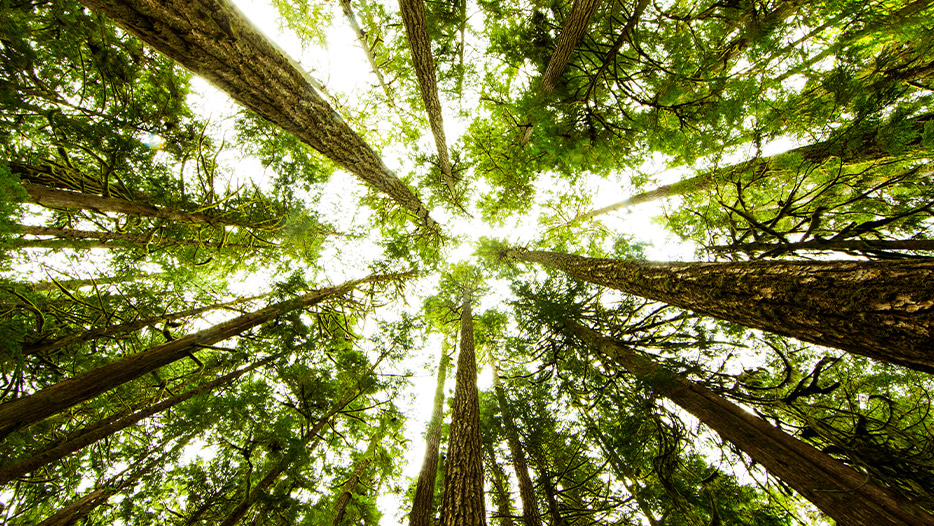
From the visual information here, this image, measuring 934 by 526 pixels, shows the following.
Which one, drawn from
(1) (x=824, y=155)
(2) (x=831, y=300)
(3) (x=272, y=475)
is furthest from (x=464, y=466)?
(1) (x=824, y=155)


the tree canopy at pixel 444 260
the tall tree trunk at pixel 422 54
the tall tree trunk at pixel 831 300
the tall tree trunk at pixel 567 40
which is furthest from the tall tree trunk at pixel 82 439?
the tall tree trunk at pixel 567 40

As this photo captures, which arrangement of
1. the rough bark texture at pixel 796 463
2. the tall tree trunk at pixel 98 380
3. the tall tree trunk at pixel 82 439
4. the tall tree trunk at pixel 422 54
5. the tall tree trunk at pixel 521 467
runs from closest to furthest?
1. the tall tree trunk at pixel 98 380
2. the rough bark texture at pixel 796 463
3. the tall tree trunk at pixel 82 439
4. the tall tree trunk at pixel 422 54
5. the tall tree trunk at pixel 521 467

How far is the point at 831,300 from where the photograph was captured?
82.2 inches

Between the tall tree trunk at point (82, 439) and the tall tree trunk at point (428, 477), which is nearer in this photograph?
the tall tree trunk at point (82, 439)

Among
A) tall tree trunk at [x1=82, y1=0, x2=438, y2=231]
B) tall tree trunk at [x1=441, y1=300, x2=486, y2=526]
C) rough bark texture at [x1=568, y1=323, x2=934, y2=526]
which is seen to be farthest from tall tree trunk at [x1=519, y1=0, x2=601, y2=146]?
tall tree trunk at [x1=441, y1=300, x2=486, y2=526]

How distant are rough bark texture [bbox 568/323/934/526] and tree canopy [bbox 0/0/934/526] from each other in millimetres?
27

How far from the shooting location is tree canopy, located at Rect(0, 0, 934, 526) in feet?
9.07

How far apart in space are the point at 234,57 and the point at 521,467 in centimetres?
854

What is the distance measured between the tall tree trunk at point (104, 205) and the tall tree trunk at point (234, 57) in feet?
5.79

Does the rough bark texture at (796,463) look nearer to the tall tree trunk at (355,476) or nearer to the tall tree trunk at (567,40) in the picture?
the tall tree trunk at (567,40)

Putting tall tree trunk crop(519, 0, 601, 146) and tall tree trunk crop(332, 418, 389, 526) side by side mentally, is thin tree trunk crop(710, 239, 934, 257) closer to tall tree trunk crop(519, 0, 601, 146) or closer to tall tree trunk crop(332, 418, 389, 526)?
tall tree trunk crop(519, 0, 601, 146)

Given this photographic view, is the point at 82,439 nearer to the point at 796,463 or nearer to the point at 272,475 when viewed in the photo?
the point at 272,475

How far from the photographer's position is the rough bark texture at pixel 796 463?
2525mm

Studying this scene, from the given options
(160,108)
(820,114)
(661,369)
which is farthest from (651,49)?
(160,108)
